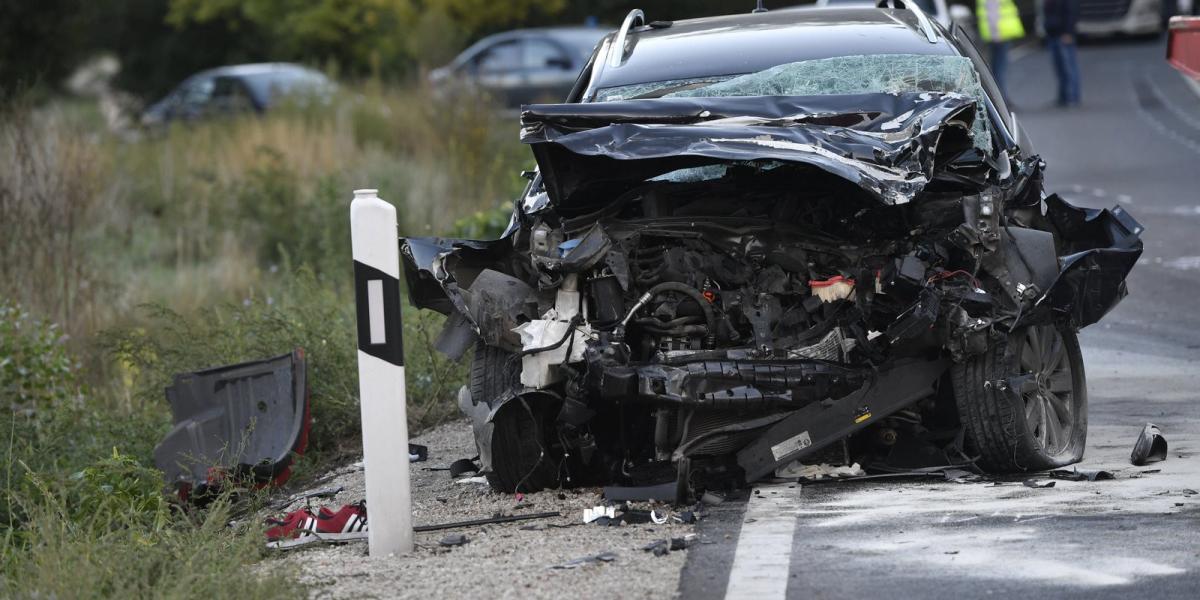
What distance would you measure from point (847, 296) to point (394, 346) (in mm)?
1753

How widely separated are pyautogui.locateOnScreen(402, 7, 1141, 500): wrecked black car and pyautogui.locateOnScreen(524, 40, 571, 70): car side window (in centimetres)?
1696

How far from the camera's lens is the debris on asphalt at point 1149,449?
6355mm

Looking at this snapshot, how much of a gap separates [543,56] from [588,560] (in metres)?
19.4

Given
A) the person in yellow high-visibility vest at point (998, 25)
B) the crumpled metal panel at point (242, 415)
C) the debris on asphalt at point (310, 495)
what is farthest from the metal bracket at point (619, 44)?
the person in yellow high-visibility vest at point (998, 25)

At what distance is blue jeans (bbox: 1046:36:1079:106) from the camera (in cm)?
2247

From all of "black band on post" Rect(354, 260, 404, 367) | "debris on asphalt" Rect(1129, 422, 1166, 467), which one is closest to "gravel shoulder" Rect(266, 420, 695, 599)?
"black band on post" Rect(354, 260, 404, 367)

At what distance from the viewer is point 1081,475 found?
241 inches

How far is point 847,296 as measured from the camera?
236 inches

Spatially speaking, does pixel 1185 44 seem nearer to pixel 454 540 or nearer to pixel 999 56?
pixel 454 540

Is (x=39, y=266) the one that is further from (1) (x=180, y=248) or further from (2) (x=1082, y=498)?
(2) (x=1082, y=498)

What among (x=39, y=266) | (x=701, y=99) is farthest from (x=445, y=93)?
(x=701, y=99)

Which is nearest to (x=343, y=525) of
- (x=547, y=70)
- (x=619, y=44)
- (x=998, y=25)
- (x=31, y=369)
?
(x=619, y=44)

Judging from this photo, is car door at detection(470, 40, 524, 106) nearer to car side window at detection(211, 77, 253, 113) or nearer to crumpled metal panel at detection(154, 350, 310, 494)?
car side window at detection(211, 77, 253, 113)

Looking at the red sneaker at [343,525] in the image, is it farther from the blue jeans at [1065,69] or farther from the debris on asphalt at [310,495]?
the blue jeans at [1065,69]
